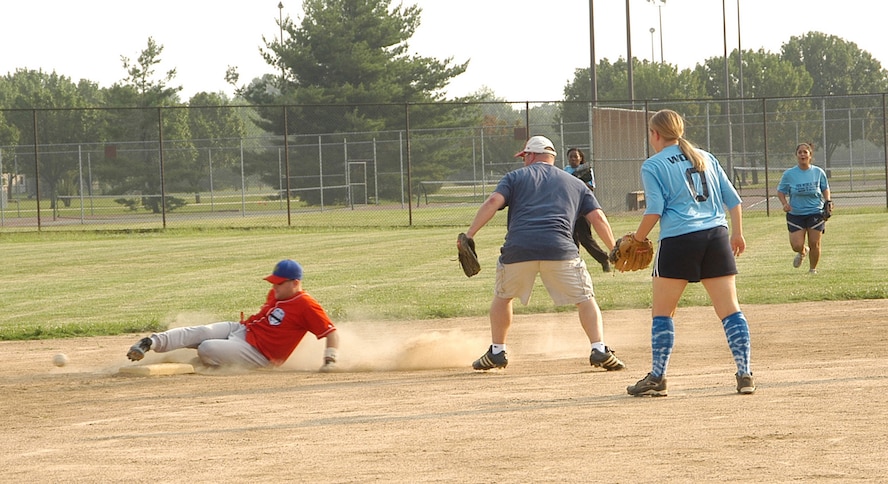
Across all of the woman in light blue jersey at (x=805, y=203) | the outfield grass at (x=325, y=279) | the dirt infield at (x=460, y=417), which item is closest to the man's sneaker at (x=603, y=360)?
the dirt infield at (x=460, y=417)

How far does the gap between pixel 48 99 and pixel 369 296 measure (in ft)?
188

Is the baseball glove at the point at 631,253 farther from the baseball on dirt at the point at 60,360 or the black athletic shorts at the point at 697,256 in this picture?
the baseball on dirt at the point at 60,360

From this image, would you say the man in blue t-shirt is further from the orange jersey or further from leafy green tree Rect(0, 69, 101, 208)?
leafy green tree Rect(0, 69, 101, 208)

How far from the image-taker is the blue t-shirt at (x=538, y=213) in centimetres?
828

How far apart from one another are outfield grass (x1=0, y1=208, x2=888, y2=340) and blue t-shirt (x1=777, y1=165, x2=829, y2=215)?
93 cm

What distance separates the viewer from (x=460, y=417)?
6594 mm

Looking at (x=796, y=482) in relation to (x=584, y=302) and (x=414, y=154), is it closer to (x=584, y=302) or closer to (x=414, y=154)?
(x=584, y=302)

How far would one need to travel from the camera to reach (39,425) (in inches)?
271

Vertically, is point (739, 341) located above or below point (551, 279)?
below

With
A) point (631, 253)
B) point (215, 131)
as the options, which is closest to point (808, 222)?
point (631, 253)

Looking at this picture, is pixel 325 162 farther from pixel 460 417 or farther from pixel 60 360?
pixel 460 417

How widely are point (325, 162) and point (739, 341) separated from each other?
4085 cm

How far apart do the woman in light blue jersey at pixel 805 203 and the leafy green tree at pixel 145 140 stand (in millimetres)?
32818

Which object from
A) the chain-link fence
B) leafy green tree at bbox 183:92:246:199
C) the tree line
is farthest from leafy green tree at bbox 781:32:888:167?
leafy green tree at bbox 183:92:246:199
